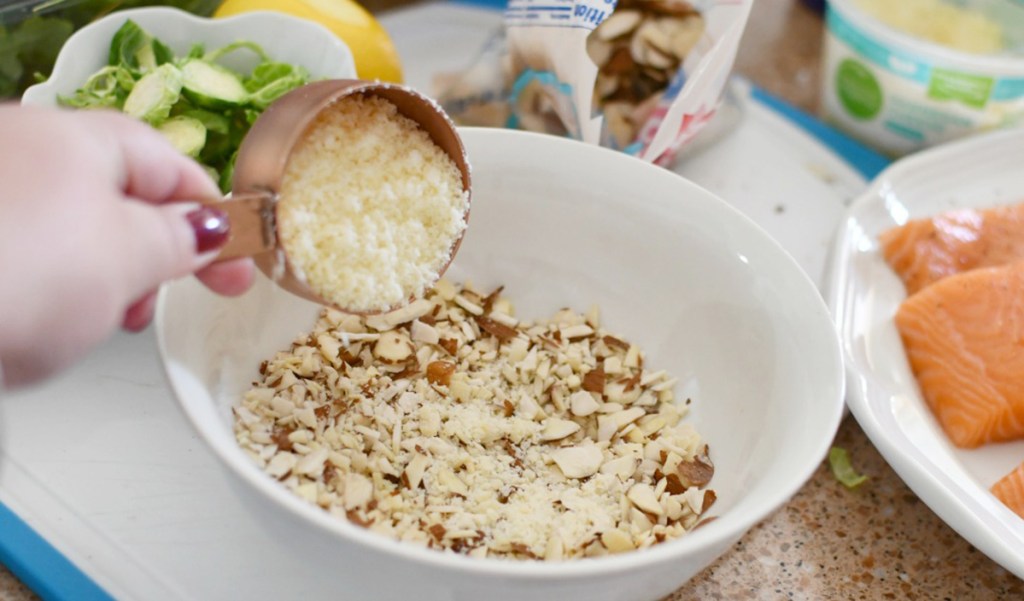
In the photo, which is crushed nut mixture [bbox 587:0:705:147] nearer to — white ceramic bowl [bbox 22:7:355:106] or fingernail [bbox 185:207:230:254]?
white ceramic bowl [bbox 22:7:355:106]

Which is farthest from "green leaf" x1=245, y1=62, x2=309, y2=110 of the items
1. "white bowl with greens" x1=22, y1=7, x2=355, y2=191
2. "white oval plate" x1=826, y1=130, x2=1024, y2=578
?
"white oval plate" x1=826, y1=130, x2=1024, y2=578

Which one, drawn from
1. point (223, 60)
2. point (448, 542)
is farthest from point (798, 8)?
point (448, 542)

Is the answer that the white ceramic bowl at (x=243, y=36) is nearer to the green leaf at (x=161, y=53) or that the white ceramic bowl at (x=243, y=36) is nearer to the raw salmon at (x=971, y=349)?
the green leaf at (x=161, y=53)

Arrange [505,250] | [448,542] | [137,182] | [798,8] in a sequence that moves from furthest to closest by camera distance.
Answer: [798,8], [505,250], [448,542], [137,182]

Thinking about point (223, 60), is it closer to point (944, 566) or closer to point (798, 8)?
point (944, 566)

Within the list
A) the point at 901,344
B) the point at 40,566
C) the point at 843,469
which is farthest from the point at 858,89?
the point at 40,566
